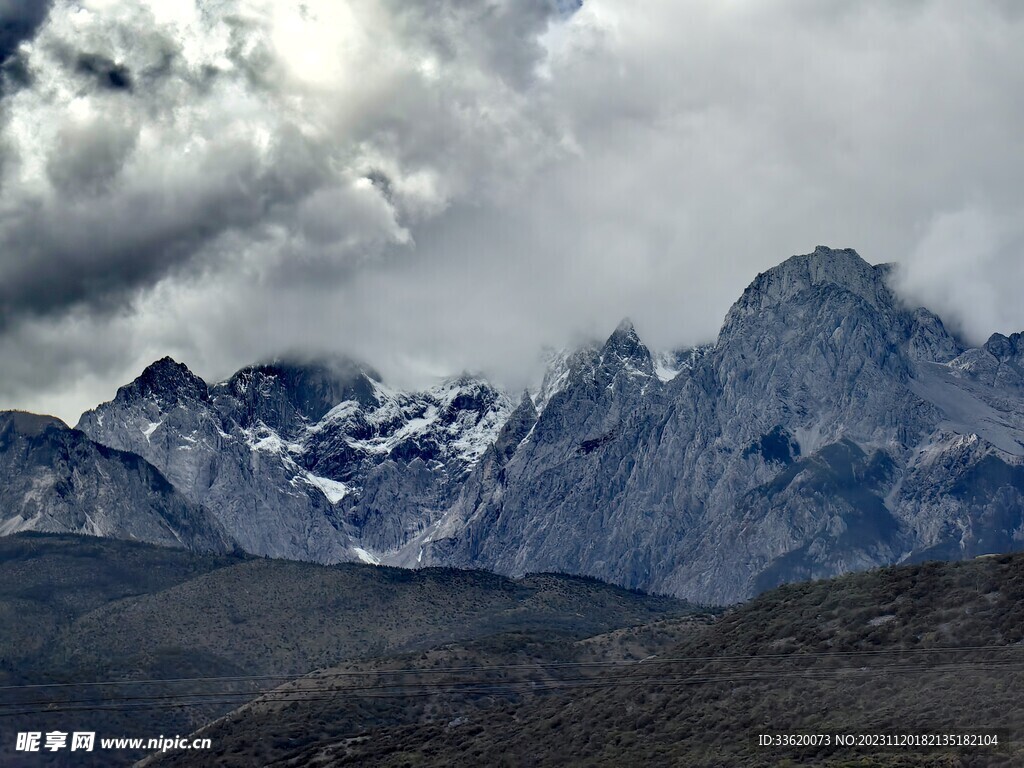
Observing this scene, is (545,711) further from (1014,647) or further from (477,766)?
(1014,647)

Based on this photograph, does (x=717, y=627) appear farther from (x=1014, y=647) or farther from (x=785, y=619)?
(x=1014, y=647)

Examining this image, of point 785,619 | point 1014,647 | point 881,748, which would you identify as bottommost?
point 881,748

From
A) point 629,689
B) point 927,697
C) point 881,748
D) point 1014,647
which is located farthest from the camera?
point 629,689

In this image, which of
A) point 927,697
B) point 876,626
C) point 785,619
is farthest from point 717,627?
point 927,697

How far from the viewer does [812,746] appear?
12850cm

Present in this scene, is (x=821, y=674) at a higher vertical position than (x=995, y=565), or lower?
lower

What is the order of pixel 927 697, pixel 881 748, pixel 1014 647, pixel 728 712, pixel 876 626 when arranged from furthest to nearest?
1. pixel 876 626
2. pixel 728 712
3. pixel 1014 647
4. pixel 927 697
5. pixel 881 748

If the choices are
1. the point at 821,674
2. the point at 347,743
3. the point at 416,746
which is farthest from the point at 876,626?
the point at 347,743

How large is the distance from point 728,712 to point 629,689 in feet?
86.5

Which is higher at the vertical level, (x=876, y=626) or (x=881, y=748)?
(x=876, y=626)

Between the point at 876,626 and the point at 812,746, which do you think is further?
the point at 876,626

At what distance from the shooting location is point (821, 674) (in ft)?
490

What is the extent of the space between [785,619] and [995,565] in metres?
27.0

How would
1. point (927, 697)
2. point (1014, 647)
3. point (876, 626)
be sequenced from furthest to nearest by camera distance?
point (876, 626) < point (1014, 647) < point (927, 697)
